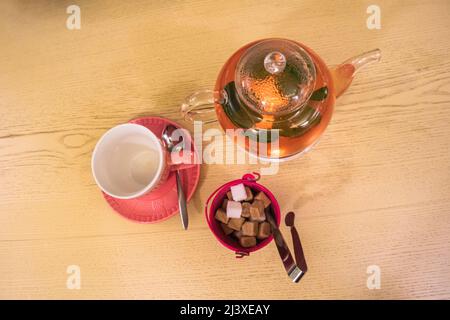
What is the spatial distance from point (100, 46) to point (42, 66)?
0.15m

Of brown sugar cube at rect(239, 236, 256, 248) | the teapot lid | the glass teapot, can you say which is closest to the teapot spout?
the glass teapot

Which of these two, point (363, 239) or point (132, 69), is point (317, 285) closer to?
point (363, 239)

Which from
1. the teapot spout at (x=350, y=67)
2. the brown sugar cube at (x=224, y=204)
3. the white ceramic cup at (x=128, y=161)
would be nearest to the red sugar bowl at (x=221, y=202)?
the brown sugar cube at (x=224, y=204)

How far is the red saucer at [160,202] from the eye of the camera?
2.25 feet

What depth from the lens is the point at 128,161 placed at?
0.69 metres

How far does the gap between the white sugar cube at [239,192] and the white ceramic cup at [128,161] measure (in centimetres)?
13

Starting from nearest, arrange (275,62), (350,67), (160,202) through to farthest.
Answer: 1. (275,62)
2. (350,67)
3. (160,202)

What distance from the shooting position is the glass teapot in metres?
0.49

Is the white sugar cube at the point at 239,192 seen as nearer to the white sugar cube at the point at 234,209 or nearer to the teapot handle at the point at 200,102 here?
the white sugar cube at the point at 234,209

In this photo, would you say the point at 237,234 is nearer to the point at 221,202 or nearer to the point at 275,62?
the point at 221,202

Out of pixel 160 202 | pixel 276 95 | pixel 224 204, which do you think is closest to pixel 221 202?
pixel 224 204

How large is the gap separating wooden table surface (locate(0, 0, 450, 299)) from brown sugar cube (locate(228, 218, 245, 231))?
7 cm

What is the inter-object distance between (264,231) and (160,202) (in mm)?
219
